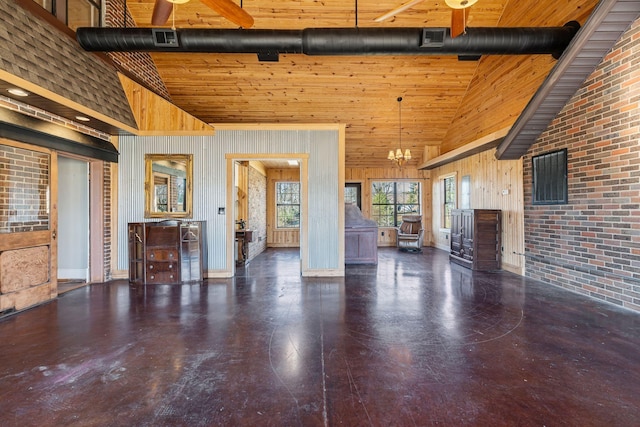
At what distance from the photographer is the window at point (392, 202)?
10.2 meters

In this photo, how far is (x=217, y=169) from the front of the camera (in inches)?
213

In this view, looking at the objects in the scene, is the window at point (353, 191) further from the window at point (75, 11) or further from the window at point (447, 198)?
the window at point (75, 11)

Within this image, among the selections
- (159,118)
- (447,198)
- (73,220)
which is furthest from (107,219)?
(447,198)

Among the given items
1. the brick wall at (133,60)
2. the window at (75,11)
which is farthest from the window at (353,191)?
the window at (75,11)

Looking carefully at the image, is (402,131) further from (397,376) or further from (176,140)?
(397,376)

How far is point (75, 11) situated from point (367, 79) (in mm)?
5072

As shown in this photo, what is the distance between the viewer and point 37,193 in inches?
156

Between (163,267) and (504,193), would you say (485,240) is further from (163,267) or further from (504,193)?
(163,267)

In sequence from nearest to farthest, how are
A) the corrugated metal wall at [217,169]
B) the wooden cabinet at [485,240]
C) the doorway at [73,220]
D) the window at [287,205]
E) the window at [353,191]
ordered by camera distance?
the doorway at [73,220] → the corrugated metal wall at [217,169] → the wooden cabinet at [485,240] → the window at [287,205] → the window at [353,191]

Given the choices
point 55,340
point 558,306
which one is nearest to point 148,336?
point 55,340

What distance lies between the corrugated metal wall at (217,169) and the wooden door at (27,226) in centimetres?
126

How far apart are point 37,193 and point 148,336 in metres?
2.79

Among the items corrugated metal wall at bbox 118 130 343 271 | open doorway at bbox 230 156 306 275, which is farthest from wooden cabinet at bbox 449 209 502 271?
open doorway at bbox 230 156 306 275

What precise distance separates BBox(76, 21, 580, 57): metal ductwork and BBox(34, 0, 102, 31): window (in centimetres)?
38
